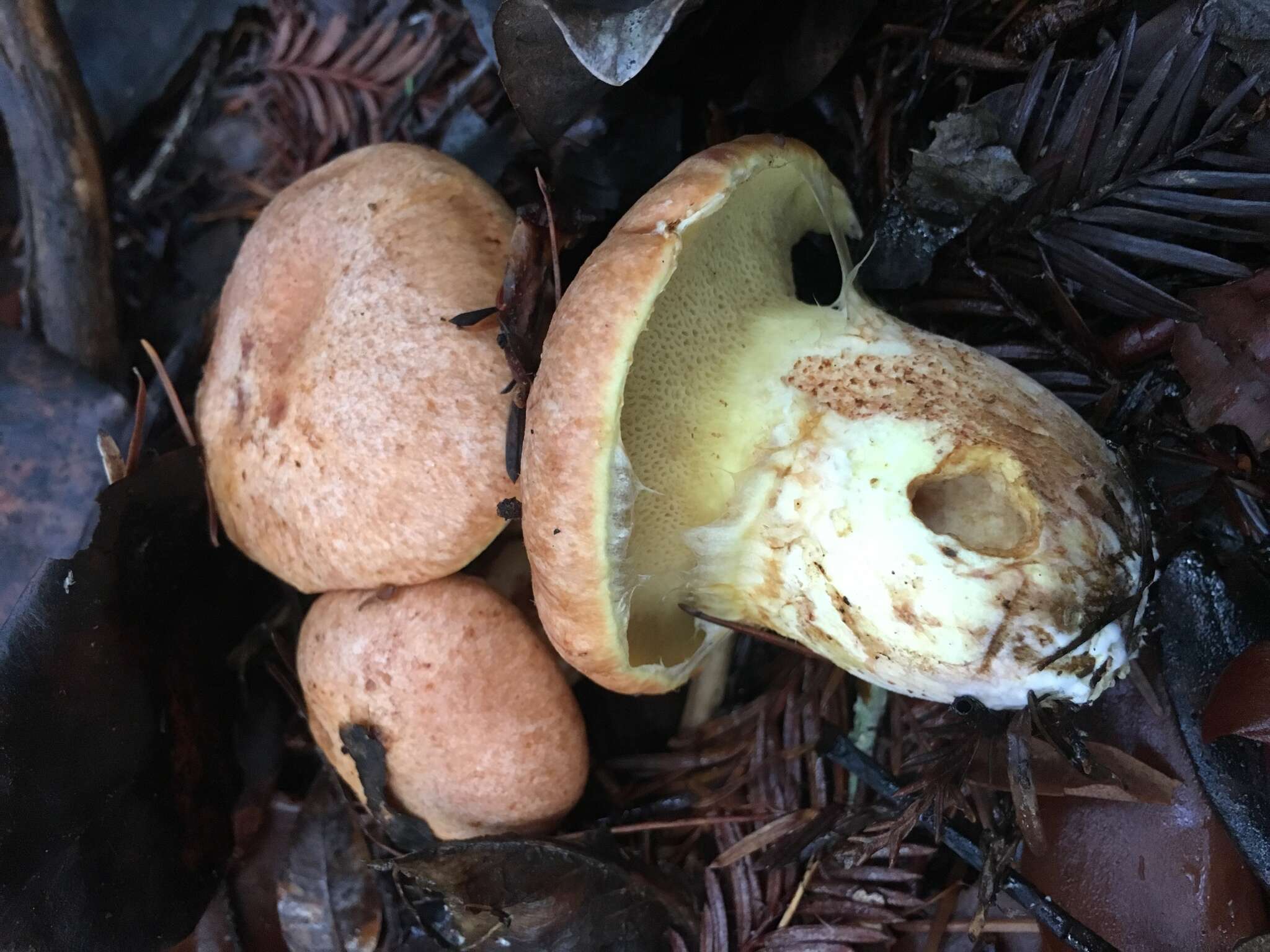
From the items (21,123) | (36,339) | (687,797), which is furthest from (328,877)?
(21,123)

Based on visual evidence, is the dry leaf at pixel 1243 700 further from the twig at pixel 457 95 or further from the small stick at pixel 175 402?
the small stick at pixel 175 402

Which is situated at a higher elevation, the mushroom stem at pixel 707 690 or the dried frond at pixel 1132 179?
the dried frond at pixel 1132 179

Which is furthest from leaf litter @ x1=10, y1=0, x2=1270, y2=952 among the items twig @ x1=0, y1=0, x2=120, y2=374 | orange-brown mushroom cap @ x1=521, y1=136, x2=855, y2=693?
twig @ x1=0, y1=0, x2=120, y2=374

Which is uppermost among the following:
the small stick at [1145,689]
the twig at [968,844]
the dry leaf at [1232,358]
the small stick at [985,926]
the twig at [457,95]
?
the twig at [457,95]

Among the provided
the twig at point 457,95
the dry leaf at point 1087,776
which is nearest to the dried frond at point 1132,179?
the dry leaf at point 1087,776

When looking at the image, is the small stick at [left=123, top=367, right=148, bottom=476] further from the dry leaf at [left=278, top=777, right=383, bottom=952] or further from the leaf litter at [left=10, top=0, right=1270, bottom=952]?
the dry leaf at [left=278, top=777, right=383, bottom=952]

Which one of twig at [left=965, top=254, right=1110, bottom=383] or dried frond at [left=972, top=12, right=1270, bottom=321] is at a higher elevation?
dried frond at [left=972, top=12, right=1270, bottom=321]
